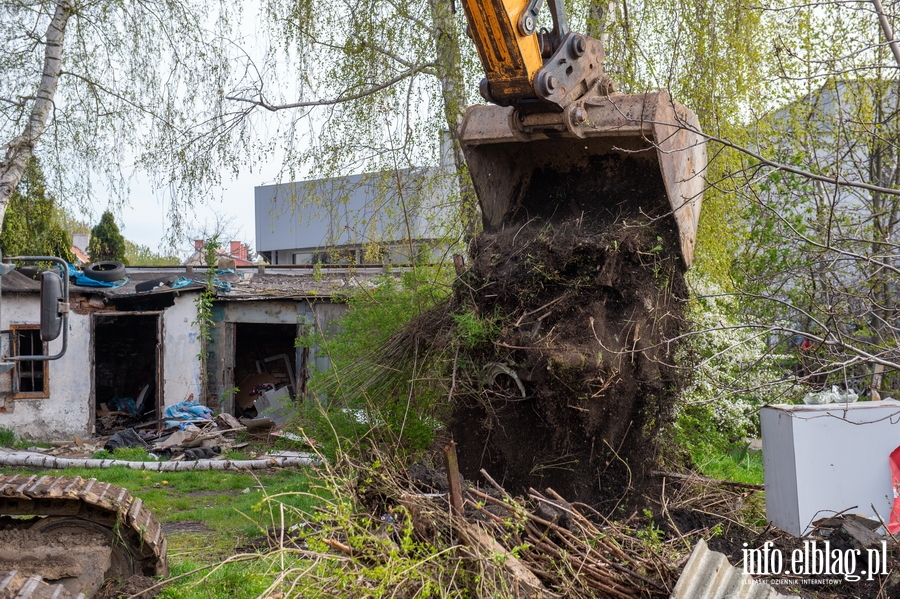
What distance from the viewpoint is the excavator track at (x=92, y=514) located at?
4.75 metres

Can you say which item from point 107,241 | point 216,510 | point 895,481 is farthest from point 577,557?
point 107,241

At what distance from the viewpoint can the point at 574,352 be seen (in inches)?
203

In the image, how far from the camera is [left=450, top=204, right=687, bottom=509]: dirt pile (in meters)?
5.31

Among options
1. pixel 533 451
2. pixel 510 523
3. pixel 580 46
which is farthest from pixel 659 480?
pixel 580 46

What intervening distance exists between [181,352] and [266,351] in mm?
4837

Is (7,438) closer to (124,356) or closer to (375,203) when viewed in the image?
(124,356)

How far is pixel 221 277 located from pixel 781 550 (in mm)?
12486

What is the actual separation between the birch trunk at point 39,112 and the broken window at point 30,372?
2649 mm

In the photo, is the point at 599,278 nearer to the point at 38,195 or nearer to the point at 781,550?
the point at 781,550

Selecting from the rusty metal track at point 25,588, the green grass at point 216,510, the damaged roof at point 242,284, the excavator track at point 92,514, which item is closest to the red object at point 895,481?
the green grass at point 216,510

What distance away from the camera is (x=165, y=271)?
17.5 meters

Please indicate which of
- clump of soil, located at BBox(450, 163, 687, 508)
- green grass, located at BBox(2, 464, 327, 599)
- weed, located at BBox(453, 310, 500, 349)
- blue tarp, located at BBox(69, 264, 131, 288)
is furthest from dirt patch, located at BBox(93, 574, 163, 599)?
blue tarp, located at BBox(69, 264, 131, 288)

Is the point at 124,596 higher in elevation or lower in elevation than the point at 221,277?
lower

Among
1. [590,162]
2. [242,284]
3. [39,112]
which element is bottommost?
[242,284]
